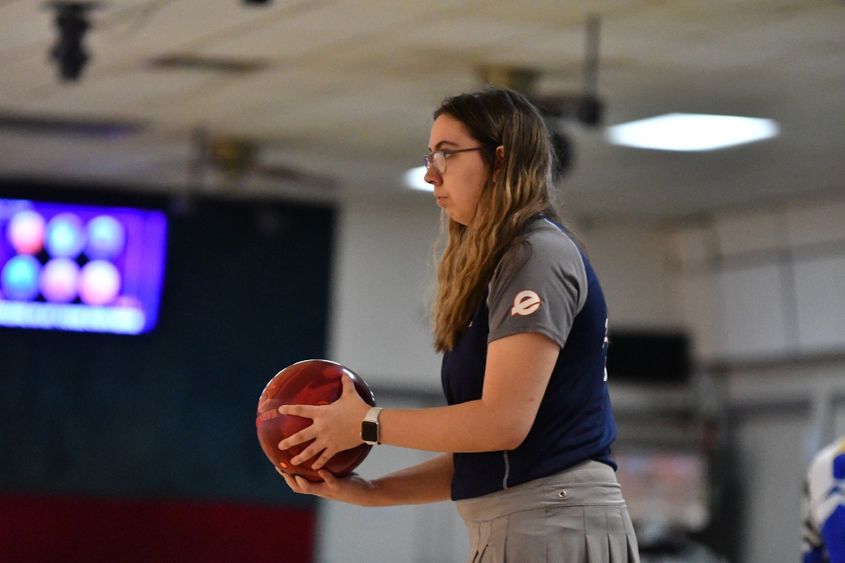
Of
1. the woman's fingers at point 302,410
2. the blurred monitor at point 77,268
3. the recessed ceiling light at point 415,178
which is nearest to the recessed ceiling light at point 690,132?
the recessed ceiling light at point 415,178

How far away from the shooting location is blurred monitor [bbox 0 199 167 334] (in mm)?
8500

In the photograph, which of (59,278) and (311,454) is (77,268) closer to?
(59,278)

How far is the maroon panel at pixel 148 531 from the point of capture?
8.64 m

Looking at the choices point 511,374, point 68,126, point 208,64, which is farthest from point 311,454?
point 68,126

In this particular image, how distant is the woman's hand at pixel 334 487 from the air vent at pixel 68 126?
5648mm

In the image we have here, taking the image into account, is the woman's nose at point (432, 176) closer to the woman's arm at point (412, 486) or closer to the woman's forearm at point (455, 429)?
the woman's forearm at point (455, 429)

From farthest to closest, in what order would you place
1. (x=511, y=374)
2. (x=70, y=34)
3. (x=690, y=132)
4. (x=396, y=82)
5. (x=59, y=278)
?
(x=59, y=278) < (x=690, y=132) < (x=396, y=82) < (x=70, y=34) < (x=511, y=374)

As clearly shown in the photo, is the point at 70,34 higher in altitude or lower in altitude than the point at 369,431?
higher

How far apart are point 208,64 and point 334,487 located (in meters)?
4.48

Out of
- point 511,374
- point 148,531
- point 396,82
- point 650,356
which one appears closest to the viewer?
point 511,374

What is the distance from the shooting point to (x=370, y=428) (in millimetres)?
1906

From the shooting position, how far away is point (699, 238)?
9766 mm

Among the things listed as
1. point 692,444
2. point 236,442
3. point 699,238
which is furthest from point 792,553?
point 236,442

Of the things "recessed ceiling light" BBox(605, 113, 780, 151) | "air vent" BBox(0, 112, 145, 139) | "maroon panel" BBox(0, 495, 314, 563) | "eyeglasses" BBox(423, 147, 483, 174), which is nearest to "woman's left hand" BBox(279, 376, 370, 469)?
"eyeglasses" BBox(423, 147, 483, 174)
